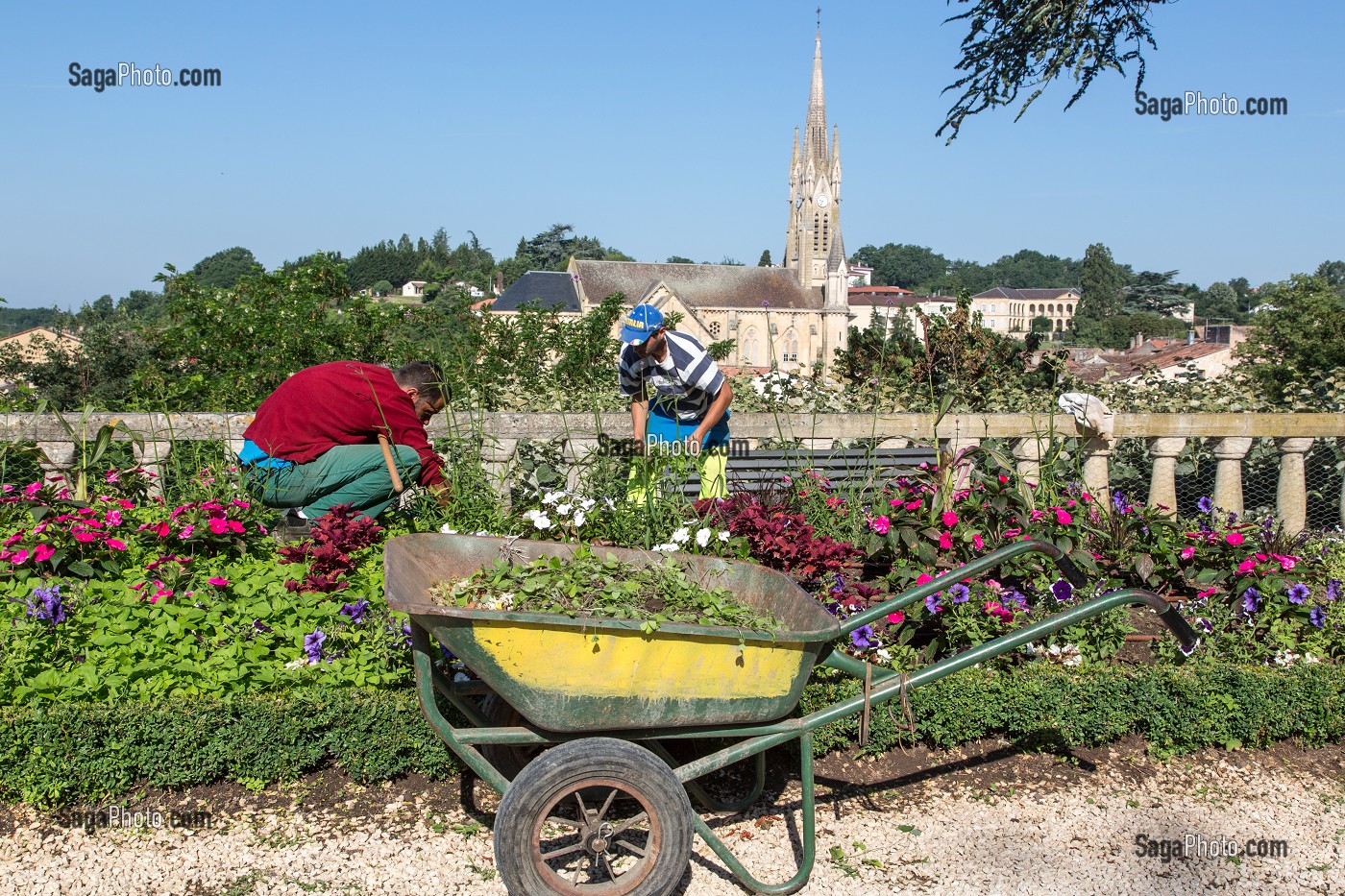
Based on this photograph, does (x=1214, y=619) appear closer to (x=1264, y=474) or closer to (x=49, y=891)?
(x=1264, y=474)

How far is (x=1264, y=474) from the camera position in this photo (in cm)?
717

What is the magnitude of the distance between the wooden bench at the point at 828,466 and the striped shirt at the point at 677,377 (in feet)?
1.30

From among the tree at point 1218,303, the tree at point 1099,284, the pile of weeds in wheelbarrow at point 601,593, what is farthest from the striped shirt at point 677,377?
the tree at point 1099,284

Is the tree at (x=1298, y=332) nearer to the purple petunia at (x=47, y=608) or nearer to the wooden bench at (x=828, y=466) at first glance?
the wooden bench at (x=828, y=466)

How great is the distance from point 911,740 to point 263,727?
2.33m

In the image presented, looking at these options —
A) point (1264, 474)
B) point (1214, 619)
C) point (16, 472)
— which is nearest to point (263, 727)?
point (16, 472)

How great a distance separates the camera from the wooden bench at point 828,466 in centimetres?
487

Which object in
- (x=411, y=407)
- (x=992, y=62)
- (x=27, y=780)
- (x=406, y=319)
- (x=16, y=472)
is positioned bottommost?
(x=27, y=780)

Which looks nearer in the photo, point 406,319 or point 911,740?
point 911,740

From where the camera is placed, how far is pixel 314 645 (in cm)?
360

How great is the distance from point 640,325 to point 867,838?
2.43 metres

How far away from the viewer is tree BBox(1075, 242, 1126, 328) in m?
110

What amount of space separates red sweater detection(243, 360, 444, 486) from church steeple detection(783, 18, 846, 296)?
84.0 meters

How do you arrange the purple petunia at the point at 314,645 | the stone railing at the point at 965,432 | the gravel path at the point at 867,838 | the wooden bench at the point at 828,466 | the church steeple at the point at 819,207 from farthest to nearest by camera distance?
the church steeple at the point at 819,207, the stone railing at the point at 965,432, the wooden bench at the point at 828,466, the purple petunia at the point at 314,645, the gravel path at the point at 867,838
